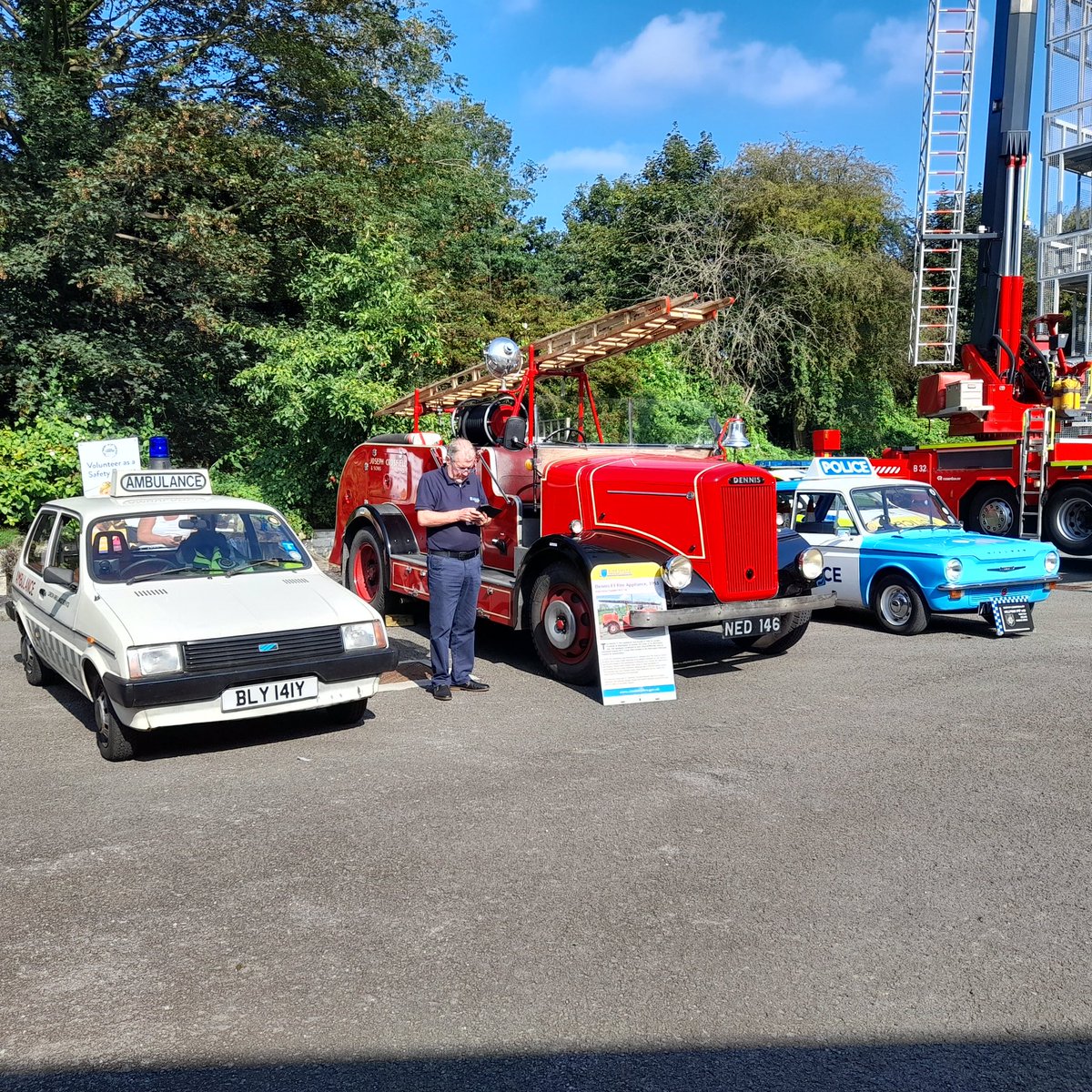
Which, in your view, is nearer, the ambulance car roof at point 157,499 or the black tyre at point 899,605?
the ambulance car roof at point 157,499

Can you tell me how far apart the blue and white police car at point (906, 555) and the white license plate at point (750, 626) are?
232cm

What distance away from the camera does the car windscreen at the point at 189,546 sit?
22.5 feet

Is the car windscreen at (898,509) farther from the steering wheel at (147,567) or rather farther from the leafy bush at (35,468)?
the leafy bush at (35,468)

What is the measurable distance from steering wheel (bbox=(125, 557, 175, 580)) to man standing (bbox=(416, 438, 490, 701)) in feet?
5.77

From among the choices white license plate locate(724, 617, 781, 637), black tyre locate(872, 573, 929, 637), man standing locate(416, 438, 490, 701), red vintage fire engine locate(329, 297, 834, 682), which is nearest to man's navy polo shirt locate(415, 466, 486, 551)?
man standing locate(416, 438, 490, 701)

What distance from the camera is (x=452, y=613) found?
771 centimetres

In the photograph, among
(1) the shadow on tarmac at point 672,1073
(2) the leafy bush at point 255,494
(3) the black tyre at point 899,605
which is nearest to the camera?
(1) the shadow on tarmac at point 672,1073

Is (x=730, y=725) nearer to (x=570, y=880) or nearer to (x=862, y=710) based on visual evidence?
(x=862, y=710)

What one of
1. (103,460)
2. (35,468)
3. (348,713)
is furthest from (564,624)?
(35,468)

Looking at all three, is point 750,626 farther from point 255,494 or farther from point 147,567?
point 255,494

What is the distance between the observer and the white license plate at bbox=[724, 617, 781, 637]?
7922 mm

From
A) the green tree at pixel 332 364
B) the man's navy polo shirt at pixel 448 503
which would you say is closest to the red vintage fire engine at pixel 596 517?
the man's navy polo shirt at pixel 448 503

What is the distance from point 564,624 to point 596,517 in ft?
3.06

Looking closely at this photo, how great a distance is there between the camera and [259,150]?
684 inches
